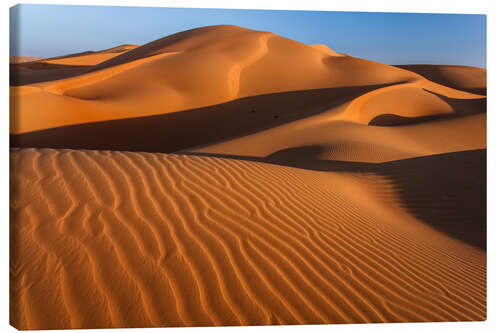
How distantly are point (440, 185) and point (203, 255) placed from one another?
4865 mm

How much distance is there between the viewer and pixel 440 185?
→ 634cm

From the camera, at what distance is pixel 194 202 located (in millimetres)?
3982

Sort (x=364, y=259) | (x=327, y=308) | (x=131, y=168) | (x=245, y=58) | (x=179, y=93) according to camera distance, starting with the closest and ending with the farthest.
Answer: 1. (x=327, y=308)
2. (x=364, y=259)
3. (x=131, y=168)
4. (x=179, y=93)
5. (x=245, y=58)

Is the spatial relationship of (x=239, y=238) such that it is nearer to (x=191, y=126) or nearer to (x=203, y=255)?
(x=203, y=255)

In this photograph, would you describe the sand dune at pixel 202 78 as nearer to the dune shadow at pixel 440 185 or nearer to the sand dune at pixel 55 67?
the sand dune at pixel 55 67

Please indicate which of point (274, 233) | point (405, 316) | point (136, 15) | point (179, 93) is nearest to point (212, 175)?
point (274, 233)

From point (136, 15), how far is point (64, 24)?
106 centimetres

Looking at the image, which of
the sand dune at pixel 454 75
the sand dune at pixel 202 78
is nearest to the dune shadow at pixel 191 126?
the sand dune at pixel 202 78

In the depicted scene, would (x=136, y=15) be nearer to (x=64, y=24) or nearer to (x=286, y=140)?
(x=64, y=24)

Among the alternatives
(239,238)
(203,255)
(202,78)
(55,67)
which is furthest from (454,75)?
(203,255)

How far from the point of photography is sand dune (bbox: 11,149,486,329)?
293 cm

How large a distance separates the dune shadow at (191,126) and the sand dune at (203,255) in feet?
24.4

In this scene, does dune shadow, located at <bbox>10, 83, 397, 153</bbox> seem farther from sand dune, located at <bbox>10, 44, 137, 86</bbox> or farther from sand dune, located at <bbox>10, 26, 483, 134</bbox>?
sand dune, located at <bbox>10, 44, 137, 86</bbox>

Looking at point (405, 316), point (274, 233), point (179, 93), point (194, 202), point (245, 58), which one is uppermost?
point (245, 58)
